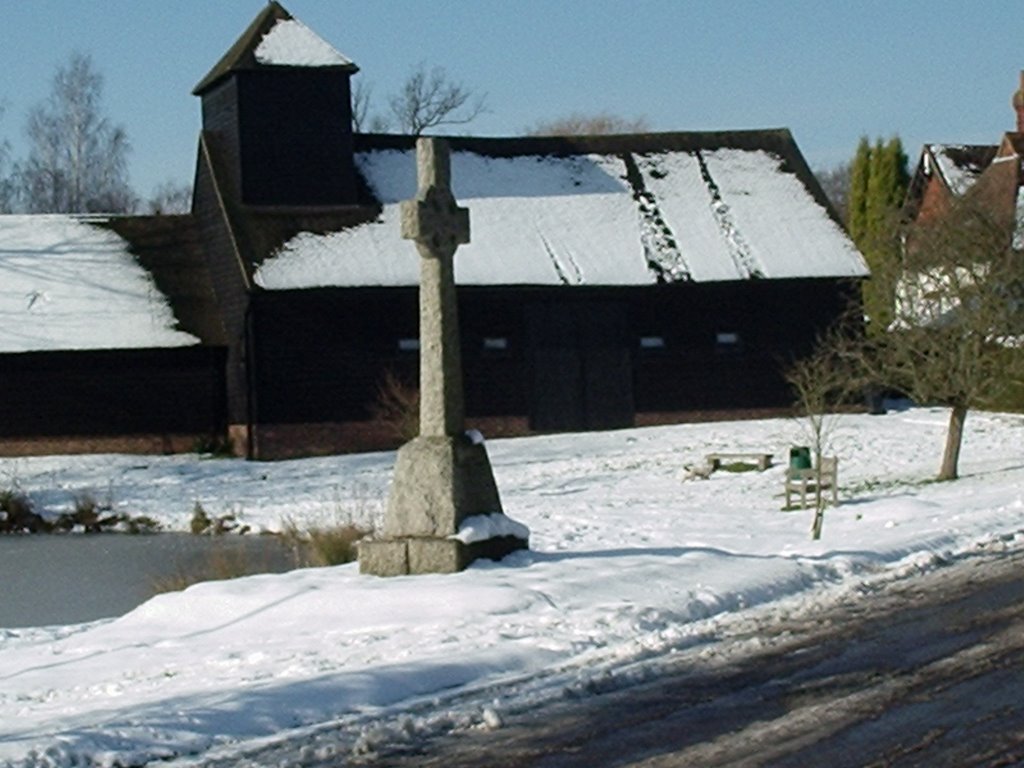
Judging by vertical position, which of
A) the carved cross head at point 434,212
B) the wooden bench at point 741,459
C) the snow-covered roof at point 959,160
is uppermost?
the snow-covered roof at point 959,160

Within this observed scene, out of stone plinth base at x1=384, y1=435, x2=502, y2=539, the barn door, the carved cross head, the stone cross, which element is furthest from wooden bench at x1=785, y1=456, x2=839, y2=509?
the barn door

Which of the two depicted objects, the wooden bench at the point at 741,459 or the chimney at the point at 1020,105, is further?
the chimney at the point at 1020,105

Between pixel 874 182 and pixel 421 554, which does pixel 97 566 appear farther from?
pixel 874 182

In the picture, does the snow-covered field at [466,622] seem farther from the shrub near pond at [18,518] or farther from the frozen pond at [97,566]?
the shrub near pond at [18,518]

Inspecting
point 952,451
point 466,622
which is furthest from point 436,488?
point 952,451

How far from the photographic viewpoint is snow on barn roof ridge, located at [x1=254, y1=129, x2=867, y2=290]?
36.5 meters

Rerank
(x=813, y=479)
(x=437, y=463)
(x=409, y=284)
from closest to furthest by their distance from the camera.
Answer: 1. (x=437, y=463)
2. (x=813, y=479)
3. (x=409, y=284)

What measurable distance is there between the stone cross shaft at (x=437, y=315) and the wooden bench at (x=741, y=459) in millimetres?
13251

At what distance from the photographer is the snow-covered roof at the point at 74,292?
118ft

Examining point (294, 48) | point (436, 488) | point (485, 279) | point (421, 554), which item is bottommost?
point (421, 554)

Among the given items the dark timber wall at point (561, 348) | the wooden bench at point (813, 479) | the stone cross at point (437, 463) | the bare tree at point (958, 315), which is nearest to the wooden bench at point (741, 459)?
the bare tree at point (958, 315)

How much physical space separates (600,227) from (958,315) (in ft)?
48.6

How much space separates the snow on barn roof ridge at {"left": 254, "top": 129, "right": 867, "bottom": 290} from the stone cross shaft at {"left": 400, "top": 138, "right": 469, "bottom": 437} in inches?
808

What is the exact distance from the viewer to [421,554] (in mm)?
14227
